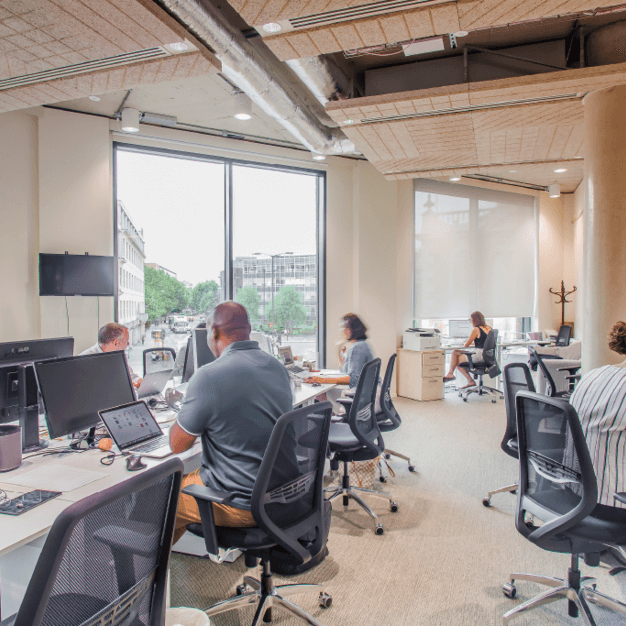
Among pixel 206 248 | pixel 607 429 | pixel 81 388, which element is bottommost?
pixel 607 429

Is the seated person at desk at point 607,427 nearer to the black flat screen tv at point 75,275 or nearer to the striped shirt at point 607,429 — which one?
the striped shirt at point 607,429

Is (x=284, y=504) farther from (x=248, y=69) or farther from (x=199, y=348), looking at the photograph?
(x=248, y=69)

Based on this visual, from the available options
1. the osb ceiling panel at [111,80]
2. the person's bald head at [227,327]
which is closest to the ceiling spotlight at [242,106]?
the osb ceiling panel at [111,80]

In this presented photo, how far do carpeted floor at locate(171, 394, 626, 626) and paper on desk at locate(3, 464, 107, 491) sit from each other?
88 centimetres

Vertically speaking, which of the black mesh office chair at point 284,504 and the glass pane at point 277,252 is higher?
the glass pane at point 277,252

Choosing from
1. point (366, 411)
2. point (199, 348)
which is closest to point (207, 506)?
point (366, 411)

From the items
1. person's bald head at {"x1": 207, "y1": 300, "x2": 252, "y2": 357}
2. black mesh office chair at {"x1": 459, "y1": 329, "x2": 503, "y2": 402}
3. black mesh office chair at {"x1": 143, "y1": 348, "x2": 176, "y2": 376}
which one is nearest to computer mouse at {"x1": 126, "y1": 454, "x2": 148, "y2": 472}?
person's bald head at {"x1": 207, "y1": 300, "x2": 252, "y2": 357}

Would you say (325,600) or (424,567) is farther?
(424,567)

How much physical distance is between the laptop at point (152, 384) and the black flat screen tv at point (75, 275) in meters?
1.98

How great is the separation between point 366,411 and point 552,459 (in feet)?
4.51

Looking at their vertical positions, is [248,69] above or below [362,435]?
above

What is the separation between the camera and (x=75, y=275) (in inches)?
190

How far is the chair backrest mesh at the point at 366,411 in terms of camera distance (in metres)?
3.07

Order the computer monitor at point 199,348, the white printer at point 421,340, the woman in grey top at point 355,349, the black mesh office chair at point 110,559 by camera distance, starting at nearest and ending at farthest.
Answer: the black mesh office chair at point 110,559 < the computer monitor at point 199,348 < the woman in grey top at point 355,349 < the white printer at point 421,340
